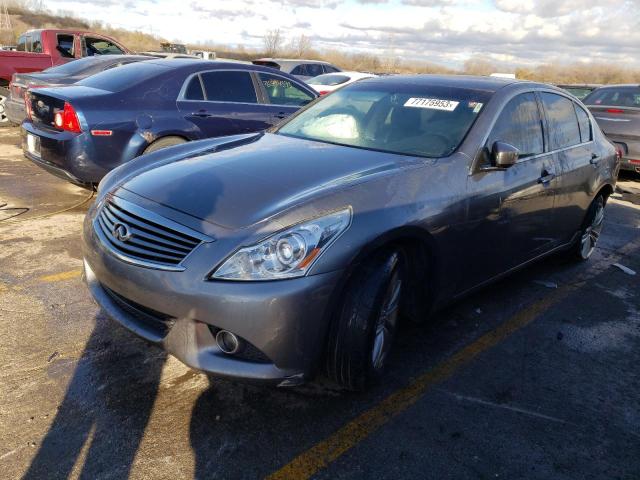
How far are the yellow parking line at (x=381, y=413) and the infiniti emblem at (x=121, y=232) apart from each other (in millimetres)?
1308

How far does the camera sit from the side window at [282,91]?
6.96 m

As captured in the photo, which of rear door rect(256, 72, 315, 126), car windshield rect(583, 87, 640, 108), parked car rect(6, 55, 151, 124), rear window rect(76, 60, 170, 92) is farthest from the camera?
car windshield rect(583, 87, 640, 108)

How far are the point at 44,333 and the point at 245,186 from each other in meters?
1.60

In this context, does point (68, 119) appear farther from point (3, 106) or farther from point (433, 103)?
point (3, 106)

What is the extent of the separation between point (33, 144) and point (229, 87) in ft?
7.25

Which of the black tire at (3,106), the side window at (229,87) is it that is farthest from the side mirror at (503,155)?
the black tire at (3,106)

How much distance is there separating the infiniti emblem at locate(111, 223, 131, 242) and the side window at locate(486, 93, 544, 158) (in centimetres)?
225

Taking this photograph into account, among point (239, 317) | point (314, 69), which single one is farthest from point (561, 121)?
point (314, 69)

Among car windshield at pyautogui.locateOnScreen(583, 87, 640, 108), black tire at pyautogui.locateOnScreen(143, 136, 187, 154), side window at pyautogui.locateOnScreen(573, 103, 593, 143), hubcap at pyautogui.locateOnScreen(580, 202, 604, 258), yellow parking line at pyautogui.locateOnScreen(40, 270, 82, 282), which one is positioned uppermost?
car windshield at pyautogui.locateOnScreen(583, 87, 640, 108)

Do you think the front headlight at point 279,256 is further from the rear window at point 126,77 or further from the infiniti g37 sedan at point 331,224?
the rear window at point 126,77

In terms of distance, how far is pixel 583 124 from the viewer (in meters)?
5.00

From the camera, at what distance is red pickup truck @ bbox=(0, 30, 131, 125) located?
415 inches

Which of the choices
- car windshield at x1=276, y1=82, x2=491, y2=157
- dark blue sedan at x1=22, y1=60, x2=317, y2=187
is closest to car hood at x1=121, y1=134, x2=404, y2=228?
car windshield at x1=276, y1=82, x2=491, y2=157

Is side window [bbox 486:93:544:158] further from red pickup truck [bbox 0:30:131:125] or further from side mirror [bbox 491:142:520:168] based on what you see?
red pickup truck [bbox 0:30:131:125]
